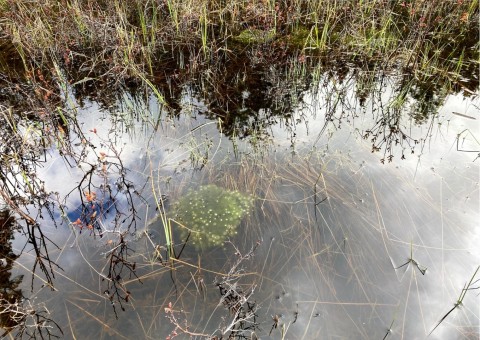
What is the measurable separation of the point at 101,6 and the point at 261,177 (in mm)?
4006

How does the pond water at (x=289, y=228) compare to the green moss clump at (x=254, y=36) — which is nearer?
the pond water at (x=289, y=228)

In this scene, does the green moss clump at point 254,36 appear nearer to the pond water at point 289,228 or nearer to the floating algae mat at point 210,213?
the pond water at point 289,228

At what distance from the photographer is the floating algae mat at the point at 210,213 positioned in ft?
9.52

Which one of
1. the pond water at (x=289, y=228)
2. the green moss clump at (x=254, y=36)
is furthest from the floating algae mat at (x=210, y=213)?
the green moss clump at (x=254, y=36)

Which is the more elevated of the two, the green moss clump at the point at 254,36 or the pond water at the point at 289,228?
the green moss clump at the point at 254,36

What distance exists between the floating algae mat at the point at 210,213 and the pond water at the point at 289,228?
0.25 feet

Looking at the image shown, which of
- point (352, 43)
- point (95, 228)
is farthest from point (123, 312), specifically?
point (352, 43)

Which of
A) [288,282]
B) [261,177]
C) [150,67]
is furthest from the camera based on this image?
[150,67]

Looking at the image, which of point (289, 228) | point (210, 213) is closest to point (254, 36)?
point (210, 213)

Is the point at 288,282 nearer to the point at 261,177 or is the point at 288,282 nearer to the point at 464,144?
the point at 261,177

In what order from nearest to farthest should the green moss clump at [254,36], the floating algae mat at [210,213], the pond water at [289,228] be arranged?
the pond water at [289,228] < the floating algae mat at [210,213] < the green moss clump at [254,36]

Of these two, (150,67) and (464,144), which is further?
(150,67)

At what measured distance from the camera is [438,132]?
3699 mm

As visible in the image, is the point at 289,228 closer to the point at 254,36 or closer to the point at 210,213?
the point at 210,213
